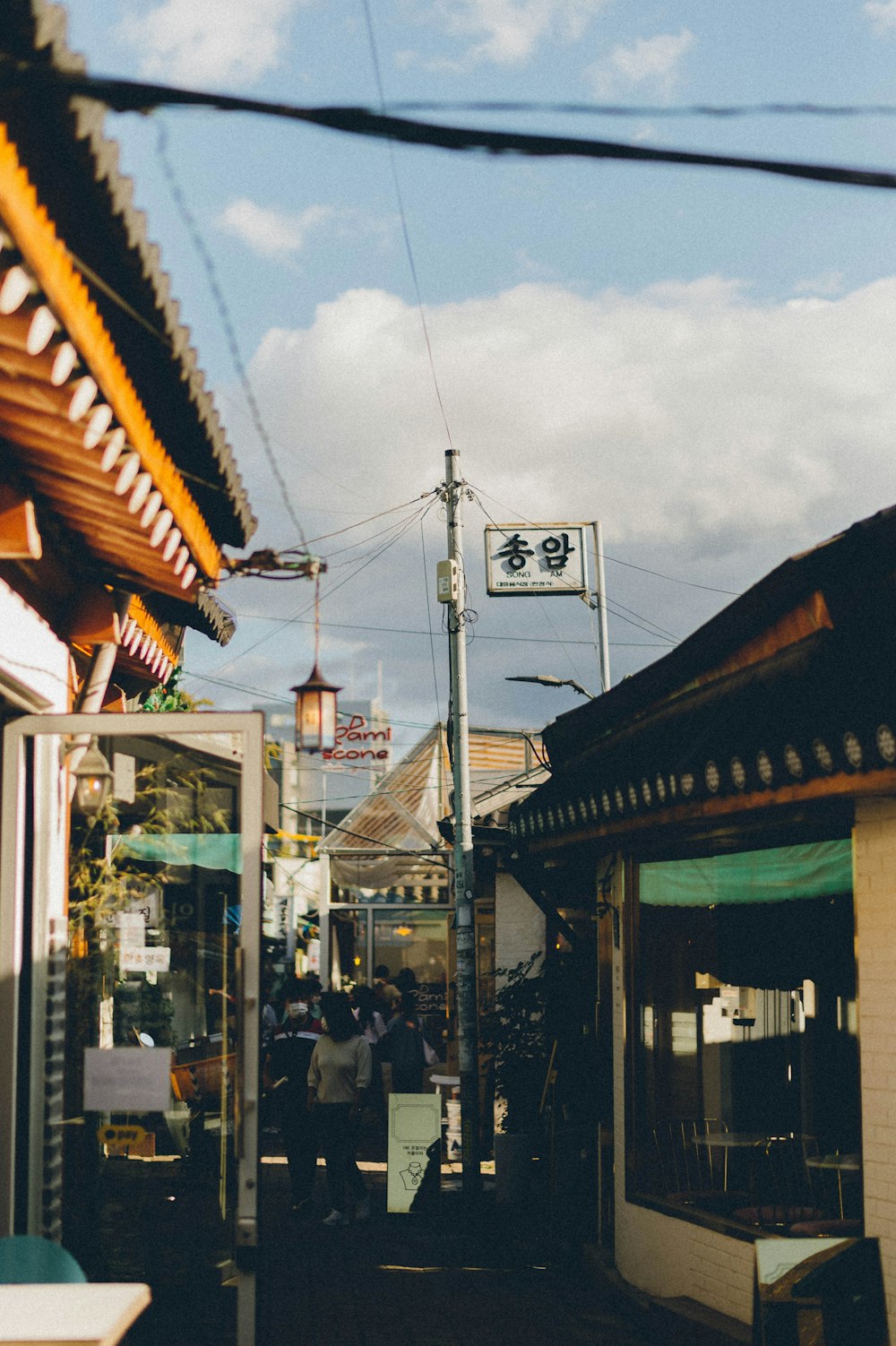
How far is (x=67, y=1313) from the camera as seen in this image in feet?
12.7

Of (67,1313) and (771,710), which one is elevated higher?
(771,710)

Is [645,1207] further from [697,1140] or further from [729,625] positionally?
[729,625]

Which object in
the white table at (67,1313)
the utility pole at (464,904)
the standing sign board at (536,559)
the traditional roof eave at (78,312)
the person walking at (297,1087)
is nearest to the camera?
the traditional roof eave at (78,312)

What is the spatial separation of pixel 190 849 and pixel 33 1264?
3023 mm

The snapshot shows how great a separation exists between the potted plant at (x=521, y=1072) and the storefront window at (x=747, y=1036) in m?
3.17

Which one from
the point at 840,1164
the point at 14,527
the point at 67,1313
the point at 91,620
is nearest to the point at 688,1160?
the point at 840,1164

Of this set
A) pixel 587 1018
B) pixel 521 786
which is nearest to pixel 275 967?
pixel 521 786

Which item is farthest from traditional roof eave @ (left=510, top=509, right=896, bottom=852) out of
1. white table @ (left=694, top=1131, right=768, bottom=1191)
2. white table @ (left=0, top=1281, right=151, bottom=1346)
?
white table @ (left=0, top=1281, right=151, bottom=1346)

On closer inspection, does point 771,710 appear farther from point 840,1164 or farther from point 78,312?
point 78,312

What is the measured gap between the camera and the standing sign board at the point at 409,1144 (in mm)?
10781

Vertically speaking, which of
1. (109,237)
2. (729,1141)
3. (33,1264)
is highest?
(109,237)

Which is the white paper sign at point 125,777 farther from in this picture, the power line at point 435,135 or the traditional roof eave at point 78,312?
the power line at point 435,135

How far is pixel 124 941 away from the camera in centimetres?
661

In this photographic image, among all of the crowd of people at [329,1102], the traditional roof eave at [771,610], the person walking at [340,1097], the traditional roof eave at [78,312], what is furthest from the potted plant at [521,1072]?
the traditional roof eave at [78,312]
